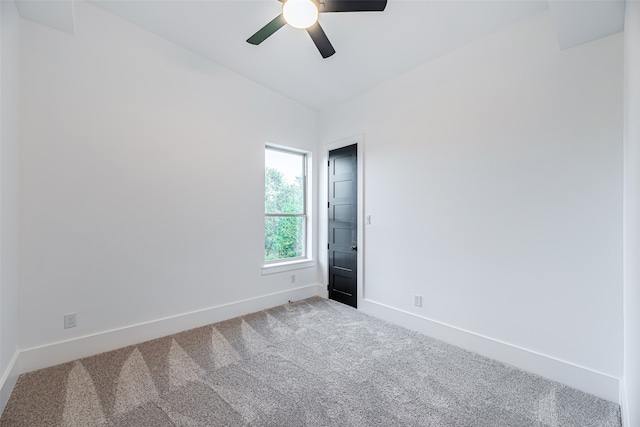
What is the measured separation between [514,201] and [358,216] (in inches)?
66.4

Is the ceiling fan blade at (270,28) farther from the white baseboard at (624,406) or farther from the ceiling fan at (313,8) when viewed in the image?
the white baseboard at (624,406)

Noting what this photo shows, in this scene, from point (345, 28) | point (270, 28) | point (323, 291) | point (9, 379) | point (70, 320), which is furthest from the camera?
point (323, 291)

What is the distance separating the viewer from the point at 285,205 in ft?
12.8

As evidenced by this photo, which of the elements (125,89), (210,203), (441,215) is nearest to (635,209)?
(441,215)

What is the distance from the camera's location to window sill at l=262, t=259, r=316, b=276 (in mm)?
3527

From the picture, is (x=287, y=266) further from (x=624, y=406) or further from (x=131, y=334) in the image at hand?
(x=624, y=406)

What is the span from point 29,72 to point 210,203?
66.8 inches

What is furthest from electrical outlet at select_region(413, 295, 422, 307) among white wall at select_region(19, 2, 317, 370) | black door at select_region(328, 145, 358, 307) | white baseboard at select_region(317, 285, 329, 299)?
white wall at select_region(19, 2, 317, 370)

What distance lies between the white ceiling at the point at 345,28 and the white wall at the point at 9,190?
0.33 metres

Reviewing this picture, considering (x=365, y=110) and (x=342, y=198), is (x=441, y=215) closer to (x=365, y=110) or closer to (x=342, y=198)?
(x=342, y=198)

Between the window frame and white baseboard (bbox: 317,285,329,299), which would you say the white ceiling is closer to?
the window frame

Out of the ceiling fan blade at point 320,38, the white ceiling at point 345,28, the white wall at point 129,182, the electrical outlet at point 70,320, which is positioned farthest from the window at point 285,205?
the electrical outlet at point 70,320

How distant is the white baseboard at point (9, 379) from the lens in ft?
5.47

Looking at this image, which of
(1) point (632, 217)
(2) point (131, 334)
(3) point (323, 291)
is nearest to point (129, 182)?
(2) point (131, 334)
